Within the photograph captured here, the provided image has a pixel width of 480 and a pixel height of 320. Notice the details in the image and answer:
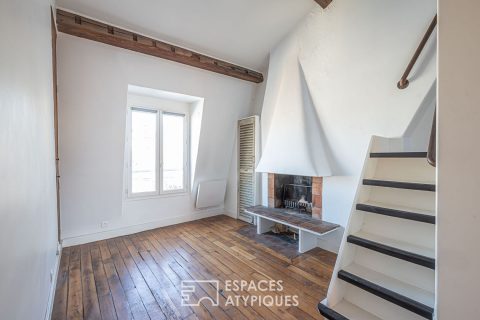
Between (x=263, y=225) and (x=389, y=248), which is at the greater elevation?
(x=389, y=248)

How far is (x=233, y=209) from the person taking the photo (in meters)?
4.82

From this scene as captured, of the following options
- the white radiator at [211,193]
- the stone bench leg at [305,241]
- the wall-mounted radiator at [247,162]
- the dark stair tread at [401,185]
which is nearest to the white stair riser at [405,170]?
the dark stair tread at [401,185]

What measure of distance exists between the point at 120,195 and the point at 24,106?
272 centimetres

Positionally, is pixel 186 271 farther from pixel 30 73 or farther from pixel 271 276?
pixel 30 73

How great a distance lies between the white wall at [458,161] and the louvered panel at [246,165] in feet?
10.7

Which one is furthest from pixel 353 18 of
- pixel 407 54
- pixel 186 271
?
pixel 186 271

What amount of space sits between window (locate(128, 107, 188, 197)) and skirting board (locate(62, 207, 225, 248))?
559mm

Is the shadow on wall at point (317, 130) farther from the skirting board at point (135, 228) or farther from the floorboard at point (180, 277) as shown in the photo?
the skirting board at point (135, 228)

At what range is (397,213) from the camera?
157 cm

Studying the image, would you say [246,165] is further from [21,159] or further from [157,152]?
[21,159]

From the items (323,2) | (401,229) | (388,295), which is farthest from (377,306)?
(323,2)

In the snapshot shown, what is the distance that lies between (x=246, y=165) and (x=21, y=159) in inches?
142

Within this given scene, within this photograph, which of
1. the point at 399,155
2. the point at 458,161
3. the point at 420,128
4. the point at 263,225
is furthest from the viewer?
the point at 263,225

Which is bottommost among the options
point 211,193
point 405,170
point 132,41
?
point 211,193
